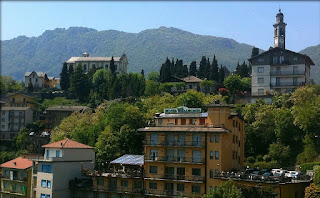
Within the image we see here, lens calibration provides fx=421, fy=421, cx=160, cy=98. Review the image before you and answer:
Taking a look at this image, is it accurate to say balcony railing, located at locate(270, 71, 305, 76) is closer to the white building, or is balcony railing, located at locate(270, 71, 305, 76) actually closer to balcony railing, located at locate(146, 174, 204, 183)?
balcony railing, located at locate(146, 174, 204, 183)

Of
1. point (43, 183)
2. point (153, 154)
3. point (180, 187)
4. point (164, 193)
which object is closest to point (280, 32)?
point (153, 154)

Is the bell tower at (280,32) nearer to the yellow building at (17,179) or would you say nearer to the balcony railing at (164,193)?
the balcony railing at (164,193)

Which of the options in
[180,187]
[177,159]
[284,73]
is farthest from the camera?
[284,73]

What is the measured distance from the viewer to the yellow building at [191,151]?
158ft

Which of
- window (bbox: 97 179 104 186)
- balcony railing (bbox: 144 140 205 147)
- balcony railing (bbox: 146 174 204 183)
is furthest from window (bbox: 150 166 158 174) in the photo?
window (bbox: 97 179 104 186)

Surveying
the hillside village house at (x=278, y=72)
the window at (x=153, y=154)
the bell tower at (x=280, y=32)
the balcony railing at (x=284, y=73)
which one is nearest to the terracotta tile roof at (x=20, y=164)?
the window at (x=153, y=154)

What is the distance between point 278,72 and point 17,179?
49875 millimetres

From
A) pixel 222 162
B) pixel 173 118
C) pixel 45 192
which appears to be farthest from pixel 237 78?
pixel 45 192

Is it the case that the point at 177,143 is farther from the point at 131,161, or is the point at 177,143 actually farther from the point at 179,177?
the point at 131,161

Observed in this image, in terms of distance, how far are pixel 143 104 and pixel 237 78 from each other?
20575mm

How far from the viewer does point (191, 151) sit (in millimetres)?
49719

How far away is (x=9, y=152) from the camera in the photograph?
307 feet

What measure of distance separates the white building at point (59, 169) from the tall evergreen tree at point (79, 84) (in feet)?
207

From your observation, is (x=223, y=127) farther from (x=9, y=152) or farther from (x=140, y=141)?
(x=9, y=152)
